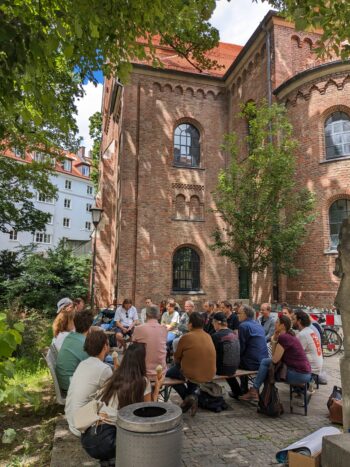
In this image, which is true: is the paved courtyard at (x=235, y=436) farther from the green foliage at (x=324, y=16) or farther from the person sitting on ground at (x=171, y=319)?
the green foliage at (x=324, y=16)

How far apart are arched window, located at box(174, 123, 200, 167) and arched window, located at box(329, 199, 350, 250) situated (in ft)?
26.3

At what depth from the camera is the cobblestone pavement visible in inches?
159

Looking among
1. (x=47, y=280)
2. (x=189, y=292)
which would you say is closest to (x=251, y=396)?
(x=189, y=292)

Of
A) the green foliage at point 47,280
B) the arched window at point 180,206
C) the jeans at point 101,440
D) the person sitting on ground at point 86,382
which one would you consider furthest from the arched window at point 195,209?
the jeans at point 101,440

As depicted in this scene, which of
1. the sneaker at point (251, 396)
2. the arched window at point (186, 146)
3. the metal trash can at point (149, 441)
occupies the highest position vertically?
the arched window at point (186, 146)

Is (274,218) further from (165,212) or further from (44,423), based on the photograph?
(44,423)

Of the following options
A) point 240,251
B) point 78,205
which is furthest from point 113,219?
point 78,205

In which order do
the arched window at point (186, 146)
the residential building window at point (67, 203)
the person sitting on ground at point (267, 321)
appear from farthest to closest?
the residential building window at point (67, 203) < the arched window at point (186, 146) < the person sitting on ground at point (267, 321)

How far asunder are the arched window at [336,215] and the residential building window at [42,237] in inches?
1373

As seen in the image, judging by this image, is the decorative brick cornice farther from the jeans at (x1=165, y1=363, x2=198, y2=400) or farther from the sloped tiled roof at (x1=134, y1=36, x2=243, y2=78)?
the jeans at (x1=165, y1=363, x2=198, y2=400)

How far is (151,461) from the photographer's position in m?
2.66

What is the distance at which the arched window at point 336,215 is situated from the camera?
44.5 ft

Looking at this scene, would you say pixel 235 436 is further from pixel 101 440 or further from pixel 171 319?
pixel 171 319

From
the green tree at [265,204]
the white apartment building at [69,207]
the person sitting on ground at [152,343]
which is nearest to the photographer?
the person sitting on ground at [152,343]
